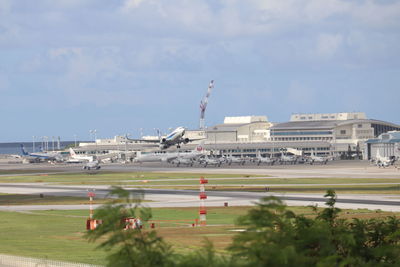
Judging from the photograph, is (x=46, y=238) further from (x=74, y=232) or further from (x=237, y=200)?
(x=237, y=200)

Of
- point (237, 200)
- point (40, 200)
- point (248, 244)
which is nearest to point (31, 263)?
point (248, 244)

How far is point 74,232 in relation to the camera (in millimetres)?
50125

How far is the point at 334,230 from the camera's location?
21.2 meters

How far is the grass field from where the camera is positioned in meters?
38.0

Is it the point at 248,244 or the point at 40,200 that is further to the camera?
the point at 40,200

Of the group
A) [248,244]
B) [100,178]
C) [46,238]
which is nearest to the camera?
[248,244]

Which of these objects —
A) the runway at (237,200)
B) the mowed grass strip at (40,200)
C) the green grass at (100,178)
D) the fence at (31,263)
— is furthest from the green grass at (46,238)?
the green grass at (100,178)

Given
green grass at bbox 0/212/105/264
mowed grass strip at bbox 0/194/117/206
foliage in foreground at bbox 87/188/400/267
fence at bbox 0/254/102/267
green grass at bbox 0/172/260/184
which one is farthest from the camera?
green grass at bbox 0/172/260/184

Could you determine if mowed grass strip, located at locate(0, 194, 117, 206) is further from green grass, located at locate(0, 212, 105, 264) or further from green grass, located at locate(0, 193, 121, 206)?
green grass, located at locate(0, 212, 105, 264)

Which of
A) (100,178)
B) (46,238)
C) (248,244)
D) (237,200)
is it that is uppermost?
(100,178)

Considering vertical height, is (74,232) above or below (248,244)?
below

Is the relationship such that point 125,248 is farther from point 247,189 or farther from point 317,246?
point 247,189

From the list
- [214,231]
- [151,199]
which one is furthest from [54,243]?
[151,199]

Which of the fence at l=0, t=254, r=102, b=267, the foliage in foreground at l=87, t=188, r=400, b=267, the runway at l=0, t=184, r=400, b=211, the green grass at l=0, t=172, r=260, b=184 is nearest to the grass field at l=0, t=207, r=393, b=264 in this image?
the fence at l=0, t=254, r=102, b=267
